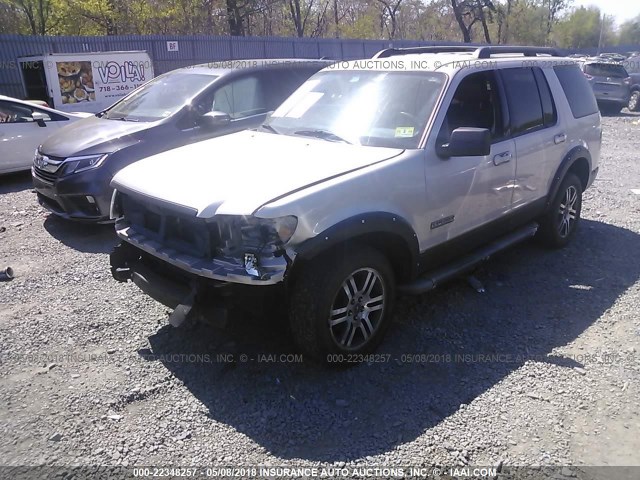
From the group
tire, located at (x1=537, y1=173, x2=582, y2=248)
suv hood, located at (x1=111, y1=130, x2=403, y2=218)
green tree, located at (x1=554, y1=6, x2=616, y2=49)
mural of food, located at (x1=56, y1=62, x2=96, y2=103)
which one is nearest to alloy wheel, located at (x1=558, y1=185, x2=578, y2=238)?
tire, located at (x1=537, y1=173, x2=582, y2=248)

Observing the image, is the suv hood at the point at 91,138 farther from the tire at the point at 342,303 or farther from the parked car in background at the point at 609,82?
the parked car in background at the point at 609,82

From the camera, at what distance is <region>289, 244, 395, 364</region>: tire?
122 inches

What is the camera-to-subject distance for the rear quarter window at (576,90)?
17.3 feet

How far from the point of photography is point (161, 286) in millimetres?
3373

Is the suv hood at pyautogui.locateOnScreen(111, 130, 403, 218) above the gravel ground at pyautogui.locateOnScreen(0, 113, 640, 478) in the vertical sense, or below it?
above

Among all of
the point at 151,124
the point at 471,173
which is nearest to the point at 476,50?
the point at 471,173

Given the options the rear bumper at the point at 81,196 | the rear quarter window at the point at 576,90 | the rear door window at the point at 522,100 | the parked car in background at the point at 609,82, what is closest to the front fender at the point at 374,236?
the rear door window at the point at 522,100

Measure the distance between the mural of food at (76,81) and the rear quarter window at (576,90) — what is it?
44.0 feet

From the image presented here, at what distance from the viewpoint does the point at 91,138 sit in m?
6.09

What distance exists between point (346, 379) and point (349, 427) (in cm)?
45

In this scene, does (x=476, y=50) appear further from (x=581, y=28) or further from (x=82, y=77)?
(x=581, y=28)

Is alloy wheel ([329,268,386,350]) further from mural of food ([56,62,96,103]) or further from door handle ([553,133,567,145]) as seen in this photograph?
mural of food ([56,62,96,103])

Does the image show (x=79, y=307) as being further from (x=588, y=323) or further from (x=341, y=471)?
(x=588, y=323)

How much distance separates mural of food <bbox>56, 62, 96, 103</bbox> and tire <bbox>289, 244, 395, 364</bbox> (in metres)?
14.0
